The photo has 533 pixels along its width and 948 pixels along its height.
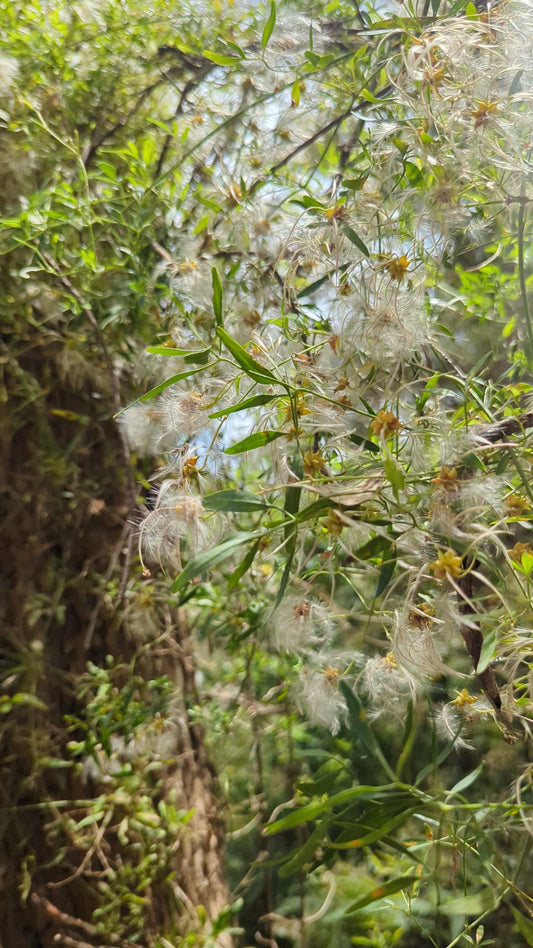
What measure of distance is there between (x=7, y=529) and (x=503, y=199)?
0.81m

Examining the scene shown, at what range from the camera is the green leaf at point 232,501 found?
1.60 ft

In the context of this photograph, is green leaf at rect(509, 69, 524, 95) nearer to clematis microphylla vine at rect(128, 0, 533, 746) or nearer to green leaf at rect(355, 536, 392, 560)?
clematis microphylla vine at rect(128, 0, 533, 746)

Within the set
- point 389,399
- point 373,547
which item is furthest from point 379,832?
point 389,399

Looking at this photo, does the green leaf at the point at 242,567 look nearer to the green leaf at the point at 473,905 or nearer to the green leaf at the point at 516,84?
the green leaf at the point at 473,905

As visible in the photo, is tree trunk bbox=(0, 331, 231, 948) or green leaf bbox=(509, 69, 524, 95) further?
tree trunk bbox=(0, 331, 231, 948)

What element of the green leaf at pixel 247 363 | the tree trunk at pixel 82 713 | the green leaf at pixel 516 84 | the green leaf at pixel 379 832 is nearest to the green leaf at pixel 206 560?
the green leaf at pixel 247 363

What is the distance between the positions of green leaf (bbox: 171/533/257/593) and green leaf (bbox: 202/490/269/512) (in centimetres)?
2

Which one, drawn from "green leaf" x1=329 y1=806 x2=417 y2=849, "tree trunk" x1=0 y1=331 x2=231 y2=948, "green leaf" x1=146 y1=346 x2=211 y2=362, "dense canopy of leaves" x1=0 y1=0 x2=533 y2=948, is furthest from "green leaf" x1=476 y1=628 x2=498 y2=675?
"tree trunk" x1=0 y1=331 x2=231 y2=948

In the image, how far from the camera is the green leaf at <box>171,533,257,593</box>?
462 mm

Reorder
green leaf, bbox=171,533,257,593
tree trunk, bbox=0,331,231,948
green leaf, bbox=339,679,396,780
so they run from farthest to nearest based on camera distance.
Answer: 1. tree trunk, bbox=0,331,231,948
2. green leaf, bbox=339,679,396,780
3. green leaf, bbox=171,533,257,593

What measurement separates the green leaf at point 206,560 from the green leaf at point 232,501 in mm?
19

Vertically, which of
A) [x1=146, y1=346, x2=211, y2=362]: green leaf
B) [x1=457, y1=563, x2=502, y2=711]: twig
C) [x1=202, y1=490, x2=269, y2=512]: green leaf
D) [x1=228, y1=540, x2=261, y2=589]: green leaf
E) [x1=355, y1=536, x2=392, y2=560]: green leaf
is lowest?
[x1=457, y1=563, x2=502, y2=711]: twig

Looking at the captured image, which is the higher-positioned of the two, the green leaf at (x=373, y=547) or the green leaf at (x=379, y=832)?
the green leaf at (x=373, y=547)

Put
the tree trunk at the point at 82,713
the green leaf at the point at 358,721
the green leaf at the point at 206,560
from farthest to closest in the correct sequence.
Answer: the tree trunk at the point at 82,713, the green leaf at the point at 358,721, the green leaf at the point at 206,560
